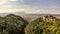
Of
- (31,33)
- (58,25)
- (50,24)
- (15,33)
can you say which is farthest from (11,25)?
(58,25)

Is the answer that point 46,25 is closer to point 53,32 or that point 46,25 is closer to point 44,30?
point 44,30

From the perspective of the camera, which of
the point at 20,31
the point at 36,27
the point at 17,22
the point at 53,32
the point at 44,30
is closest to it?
the point at 53,32

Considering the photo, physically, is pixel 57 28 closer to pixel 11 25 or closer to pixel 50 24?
pixel 50 24

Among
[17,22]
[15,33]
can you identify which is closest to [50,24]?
[15,33]

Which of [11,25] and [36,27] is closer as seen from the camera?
[36,27]

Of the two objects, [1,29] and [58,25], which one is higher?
[58,25]

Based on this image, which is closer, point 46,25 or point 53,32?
point 53,32

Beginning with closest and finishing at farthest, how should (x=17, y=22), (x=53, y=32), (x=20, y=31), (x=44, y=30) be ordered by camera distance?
(x=53, y=32) < (x=44, y=30) < (x=20, y=31) < (x=17, y=22)

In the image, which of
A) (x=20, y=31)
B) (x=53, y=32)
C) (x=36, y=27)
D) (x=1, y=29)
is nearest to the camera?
(x=53, y=32)

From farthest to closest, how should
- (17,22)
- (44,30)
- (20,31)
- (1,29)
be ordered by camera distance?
(17,22), (20,31), (1,29), (44,30)
